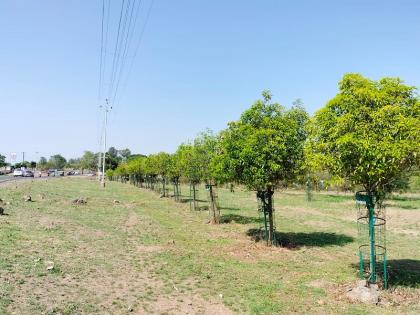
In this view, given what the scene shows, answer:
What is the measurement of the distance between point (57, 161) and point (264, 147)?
580ft

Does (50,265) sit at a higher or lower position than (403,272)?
higher

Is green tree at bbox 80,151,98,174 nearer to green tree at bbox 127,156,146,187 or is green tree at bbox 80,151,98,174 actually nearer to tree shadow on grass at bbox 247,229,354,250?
green tree at bbox 127,156,146,187

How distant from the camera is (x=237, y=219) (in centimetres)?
2327

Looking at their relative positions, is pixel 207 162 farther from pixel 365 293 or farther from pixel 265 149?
pixel 365 293

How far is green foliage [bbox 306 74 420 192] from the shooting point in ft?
29.1

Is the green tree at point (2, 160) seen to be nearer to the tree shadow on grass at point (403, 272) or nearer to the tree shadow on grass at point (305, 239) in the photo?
the tree shadow on grass at point (305, 239)

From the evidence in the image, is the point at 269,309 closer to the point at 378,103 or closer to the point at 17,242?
the point at 378,103

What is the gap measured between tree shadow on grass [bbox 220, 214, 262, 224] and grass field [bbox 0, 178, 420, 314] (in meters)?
1.18

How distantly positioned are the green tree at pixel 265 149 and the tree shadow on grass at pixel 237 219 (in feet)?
21.5

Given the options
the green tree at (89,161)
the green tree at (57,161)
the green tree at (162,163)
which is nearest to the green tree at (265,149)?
the green tree at (162,163)

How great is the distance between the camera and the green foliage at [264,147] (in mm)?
14258

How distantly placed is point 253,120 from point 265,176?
2533mm

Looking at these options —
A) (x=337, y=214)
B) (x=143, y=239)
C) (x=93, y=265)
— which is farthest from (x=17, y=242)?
(x=337, y=214)

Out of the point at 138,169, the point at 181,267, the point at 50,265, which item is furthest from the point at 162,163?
the point at 50,265
